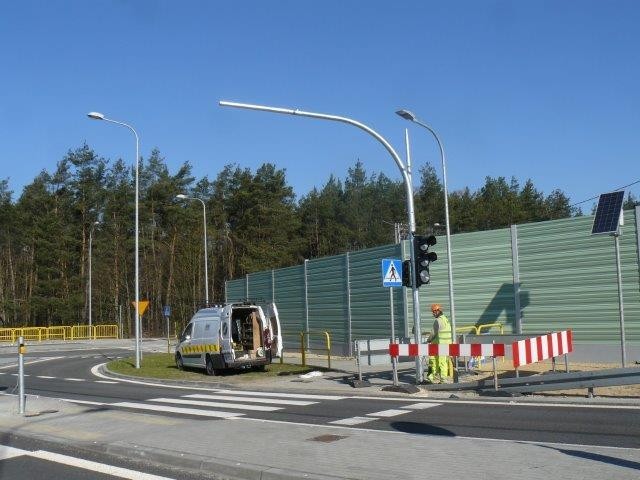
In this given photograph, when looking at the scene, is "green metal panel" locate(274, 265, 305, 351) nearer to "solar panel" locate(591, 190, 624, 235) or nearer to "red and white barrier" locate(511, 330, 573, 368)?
"solar panel" locate(591, 190, 624, 235)

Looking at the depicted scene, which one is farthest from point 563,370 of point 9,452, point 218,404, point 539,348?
point 9,452

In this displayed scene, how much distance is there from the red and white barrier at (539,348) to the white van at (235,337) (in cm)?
953

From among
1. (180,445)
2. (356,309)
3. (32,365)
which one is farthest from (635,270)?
(32,365)

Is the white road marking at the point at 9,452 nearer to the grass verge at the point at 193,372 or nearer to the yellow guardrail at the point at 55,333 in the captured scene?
the grass verge at the point at 193,372

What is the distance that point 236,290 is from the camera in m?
40.0

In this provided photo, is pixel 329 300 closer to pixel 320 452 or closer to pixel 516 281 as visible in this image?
A: pixel 516 281

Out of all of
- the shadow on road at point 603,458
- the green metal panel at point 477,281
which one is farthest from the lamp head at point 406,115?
the shadow on road at point 603,458

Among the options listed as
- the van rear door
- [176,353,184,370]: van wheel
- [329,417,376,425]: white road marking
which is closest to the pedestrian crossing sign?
[329,417,376,425]: white road marking

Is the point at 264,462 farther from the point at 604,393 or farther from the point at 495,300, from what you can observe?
the point at 495,300

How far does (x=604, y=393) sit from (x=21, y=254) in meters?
74.7

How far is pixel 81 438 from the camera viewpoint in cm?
1059

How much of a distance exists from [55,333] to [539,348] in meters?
54.0

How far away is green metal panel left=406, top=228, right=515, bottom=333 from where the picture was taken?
2305 cm

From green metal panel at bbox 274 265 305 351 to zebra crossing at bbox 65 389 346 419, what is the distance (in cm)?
1484
